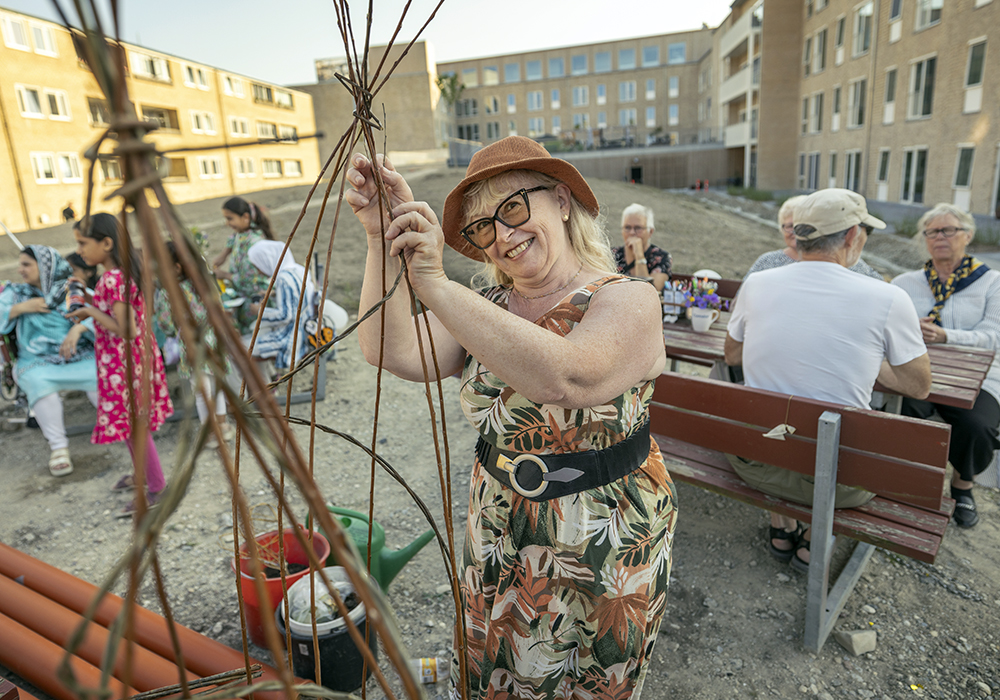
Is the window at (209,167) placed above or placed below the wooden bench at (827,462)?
above

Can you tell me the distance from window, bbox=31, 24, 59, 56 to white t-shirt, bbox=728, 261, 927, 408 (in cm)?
2670

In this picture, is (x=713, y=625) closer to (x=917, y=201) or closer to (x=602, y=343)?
(x=602, y=343)

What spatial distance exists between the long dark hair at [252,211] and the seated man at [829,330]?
435 cm

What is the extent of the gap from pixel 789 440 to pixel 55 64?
27046 millimetres

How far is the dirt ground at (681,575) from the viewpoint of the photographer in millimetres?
2398

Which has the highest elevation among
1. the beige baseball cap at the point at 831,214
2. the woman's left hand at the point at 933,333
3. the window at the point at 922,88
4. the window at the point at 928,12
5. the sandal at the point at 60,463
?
the window at the point at 928,12

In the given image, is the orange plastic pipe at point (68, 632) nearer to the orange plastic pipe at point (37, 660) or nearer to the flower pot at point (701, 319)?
the orange plastic pipe at point (37, 660)

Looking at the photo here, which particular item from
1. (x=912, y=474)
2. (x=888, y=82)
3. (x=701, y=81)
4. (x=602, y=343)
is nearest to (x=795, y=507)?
(x=912, y=474)

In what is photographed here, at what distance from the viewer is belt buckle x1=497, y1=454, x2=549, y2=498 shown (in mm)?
1577

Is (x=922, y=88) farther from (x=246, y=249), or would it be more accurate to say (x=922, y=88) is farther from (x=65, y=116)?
(x=65, y=116)

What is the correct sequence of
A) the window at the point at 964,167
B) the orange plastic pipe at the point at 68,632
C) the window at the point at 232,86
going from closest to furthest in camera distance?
the orange plastic pipe at the point at 68,632, the window at the point at 964,167, the window at the point at 232,86

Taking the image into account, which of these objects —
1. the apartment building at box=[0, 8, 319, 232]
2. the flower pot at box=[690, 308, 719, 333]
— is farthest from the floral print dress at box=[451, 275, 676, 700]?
the apartment building at box=[0, 8, 319, 232]

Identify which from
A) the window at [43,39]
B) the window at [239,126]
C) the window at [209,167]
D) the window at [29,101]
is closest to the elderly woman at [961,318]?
the window at [29,101]

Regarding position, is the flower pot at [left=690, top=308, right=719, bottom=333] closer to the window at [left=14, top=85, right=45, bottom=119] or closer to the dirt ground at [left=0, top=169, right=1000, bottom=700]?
the dirt ground at [left=0, top=169, right=1000, bottom=700]
